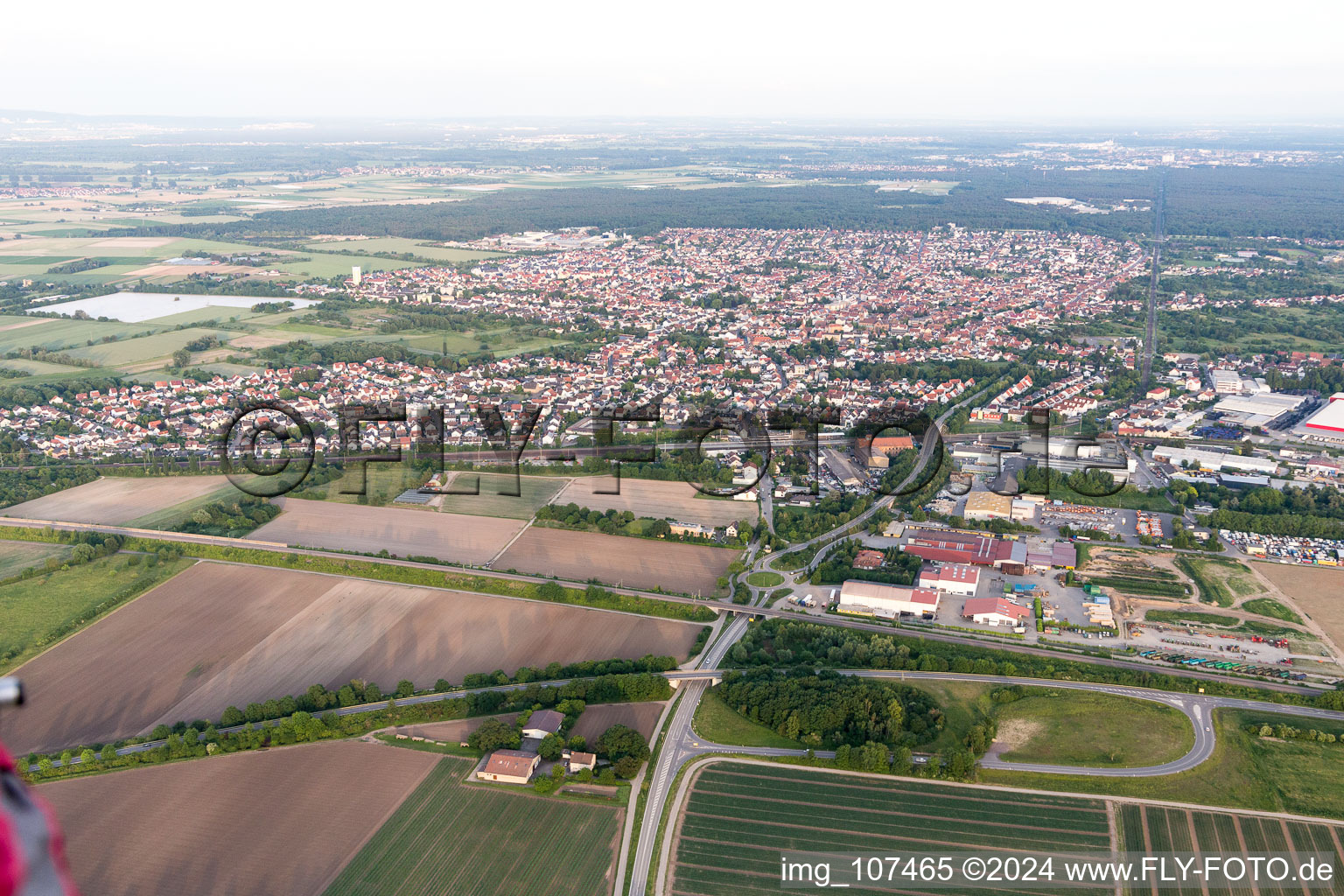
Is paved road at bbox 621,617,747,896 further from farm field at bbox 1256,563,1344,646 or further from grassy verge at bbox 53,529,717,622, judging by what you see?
farm field at bbox 1256,563,1344,646

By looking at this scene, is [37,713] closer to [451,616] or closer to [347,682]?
[347,682]

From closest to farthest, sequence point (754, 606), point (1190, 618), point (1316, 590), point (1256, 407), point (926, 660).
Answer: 1. point (926, 660)
2. point (1190, 618)
3. point (754, 606)
4. point (1316, 590)
5. point (1256, 407)

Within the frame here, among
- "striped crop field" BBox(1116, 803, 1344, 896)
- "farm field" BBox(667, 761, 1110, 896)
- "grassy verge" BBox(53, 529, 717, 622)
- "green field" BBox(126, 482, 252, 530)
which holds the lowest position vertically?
"farm field" BBox(667, 761, 1110, 896)

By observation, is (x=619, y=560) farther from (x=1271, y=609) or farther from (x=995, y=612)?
(x=1271, y=609)

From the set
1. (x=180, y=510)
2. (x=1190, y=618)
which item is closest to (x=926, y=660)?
(x=1190, y=618)

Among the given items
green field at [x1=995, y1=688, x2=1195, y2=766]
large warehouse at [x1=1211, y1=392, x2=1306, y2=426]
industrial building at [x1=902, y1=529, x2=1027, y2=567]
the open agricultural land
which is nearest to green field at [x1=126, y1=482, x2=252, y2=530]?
the open agricultural land

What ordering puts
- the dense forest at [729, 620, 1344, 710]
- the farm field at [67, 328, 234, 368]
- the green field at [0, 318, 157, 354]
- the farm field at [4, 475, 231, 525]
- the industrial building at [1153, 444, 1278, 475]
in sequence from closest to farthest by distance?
the dense forest at [729, 620, 1344, 710]
the farm field at [4, 475, 231, 525]
the industrial building at [1153, 444, 1278, 475]
the farm field at [67, 328, 234, 368]
the green field at [0, 318, 157, 354]

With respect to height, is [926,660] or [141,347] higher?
[141,347]

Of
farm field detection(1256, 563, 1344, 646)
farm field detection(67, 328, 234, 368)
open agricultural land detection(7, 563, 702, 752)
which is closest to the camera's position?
open agricultural land detection(7, 563, 702, 752)
